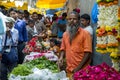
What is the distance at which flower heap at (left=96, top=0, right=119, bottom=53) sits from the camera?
→ 7.69m

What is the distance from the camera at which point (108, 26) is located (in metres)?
7.74

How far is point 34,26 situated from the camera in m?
16.4

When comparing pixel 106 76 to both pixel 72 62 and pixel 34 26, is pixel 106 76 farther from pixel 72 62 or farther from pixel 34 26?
pixel 34 26

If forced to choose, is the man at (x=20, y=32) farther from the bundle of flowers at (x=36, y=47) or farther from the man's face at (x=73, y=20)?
the man's face at (x=73, y=20)

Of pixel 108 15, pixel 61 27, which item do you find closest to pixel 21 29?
pixel 61 27

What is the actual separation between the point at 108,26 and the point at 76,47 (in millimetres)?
770

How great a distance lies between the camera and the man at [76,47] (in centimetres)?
784

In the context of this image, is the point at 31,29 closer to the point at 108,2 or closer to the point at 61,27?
the point at 61,27

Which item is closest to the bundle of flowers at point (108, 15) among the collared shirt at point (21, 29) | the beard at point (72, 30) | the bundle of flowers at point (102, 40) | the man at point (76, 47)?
the bundle of flowers at point (102, 40)

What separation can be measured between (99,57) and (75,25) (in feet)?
7.13

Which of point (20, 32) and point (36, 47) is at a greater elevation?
point (20, 32)

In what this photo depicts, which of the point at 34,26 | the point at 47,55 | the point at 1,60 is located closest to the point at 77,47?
the point at 47,55

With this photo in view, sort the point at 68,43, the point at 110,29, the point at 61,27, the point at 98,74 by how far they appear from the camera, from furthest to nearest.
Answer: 1. the point at 61,27
2. the point at 68,43
3. the point at 110,29
4. the point at 98,74

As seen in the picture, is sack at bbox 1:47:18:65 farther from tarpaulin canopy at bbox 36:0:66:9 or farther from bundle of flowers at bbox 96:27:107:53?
tarpaulin canopy at bbox 36:0:66:9
